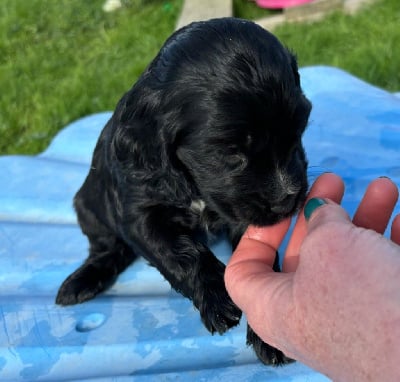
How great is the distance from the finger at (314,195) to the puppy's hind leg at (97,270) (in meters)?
1.02

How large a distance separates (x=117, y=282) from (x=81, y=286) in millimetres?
206

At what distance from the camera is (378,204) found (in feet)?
6.23

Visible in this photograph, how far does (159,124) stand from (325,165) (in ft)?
4.38

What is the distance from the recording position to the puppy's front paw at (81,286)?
2.56m

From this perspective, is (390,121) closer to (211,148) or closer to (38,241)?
(211,148)

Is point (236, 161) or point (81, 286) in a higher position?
point (236, 161)

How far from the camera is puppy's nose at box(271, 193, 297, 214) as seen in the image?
73.9 inches

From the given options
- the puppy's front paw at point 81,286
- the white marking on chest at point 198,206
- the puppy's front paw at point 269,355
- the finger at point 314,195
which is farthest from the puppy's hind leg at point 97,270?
the finger at point 314,195

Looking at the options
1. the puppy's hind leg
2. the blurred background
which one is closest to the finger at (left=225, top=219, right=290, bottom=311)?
the puppy's hind leg

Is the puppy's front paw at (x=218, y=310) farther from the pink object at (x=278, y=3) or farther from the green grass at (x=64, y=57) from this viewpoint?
the pink object at (x=278, y=3)

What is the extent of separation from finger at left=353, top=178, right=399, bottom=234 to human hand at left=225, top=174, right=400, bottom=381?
0.37 m

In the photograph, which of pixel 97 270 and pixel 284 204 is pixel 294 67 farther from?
pixel 97 270

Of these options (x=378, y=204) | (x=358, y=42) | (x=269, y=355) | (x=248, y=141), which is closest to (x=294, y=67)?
(x=248, y=141)

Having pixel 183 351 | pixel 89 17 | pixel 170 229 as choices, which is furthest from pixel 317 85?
pixel 89 17
